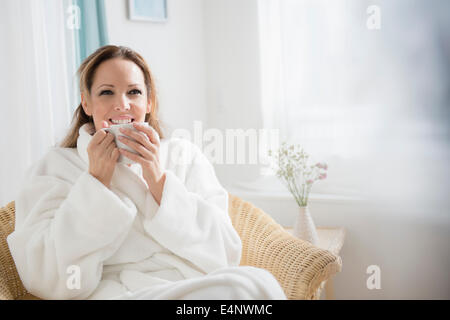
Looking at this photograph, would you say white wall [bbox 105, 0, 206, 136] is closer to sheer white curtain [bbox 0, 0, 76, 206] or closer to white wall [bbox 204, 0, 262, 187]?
white wall [bbox 204, 0, 262, 187]

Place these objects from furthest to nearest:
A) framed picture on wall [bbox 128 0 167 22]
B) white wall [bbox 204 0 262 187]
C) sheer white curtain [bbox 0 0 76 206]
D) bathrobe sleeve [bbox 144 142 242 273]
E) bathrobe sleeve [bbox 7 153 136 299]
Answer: white wall [bbox 204 0 262 187], framed picture on wall [bbox 128 0 167 22], sheer white curtain [bbox 0 0 76 206], bathrobe sleeve [bbox 144 142 242 273], bathrobe sleeve [bbox 7 153 136 299]

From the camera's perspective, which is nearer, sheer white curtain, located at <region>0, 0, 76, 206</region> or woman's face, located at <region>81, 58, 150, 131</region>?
woman's face, located at <region>81, 58, 150, 131</region>

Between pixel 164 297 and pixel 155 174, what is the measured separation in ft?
1.39

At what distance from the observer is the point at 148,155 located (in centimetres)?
132

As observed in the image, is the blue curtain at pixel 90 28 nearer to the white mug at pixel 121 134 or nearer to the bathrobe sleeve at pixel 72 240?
the white mug at pixel 121 134

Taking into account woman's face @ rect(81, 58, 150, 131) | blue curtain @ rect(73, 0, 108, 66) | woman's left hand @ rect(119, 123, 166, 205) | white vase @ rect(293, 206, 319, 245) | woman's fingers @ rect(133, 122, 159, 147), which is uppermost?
blue curtain @ rect(73, 0, 108, 66)

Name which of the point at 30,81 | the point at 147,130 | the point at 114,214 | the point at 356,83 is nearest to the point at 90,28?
the point at 30,81

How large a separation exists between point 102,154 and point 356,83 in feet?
4.25

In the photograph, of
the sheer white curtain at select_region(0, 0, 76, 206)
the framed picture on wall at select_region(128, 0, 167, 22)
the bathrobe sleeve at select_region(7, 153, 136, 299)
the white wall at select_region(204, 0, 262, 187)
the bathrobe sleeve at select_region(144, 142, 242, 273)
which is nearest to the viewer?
the bathrobe sleeve at select_region(7, 153, 136, 299)

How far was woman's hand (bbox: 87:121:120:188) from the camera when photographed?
50.4 inches

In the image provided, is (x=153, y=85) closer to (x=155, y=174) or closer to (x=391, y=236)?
(x=155, y=174)

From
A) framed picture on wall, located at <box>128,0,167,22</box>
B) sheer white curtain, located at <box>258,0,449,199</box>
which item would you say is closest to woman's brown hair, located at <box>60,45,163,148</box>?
framed picture on wall, located at <box>128,0,167,22</box>

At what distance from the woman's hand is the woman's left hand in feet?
0.09

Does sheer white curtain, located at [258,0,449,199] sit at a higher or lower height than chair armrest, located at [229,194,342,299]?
higher
